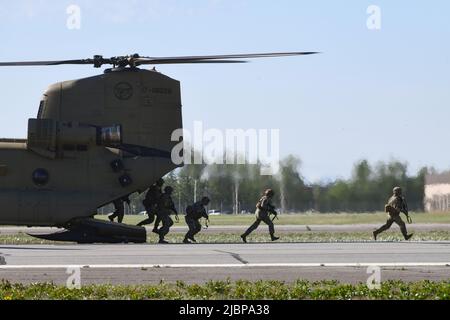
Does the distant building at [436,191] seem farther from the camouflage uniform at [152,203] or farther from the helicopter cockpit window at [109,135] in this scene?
the helicopter cockpit window at [109,135]

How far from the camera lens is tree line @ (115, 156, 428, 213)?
33938mm

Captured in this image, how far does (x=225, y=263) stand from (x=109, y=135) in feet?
24.7

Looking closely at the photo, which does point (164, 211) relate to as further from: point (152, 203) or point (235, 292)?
point (235, 292)

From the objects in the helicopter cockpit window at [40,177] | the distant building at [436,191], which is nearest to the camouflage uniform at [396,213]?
the helicopter cockpit window at [40,177]

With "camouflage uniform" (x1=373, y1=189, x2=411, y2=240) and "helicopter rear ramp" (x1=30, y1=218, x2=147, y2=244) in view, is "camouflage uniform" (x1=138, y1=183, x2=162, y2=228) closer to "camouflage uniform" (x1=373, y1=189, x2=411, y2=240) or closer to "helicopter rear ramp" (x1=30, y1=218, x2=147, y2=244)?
"helicopter rear ramp" (x1=30, y1=218, x2=147, y2=244)

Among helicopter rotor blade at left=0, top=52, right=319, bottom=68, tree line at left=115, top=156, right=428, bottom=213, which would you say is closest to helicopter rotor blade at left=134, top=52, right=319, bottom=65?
helicopter rotor blade at left=0, top=52, right=319, bottom=68

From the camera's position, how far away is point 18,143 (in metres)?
21.2

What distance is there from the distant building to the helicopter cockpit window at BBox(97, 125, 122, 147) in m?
21.2

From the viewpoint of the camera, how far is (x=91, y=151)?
2119cm

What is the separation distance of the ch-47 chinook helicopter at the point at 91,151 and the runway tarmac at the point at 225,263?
11.4ft

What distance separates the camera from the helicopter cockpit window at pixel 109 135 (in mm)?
21062

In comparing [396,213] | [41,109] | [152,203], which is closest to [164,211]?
[152,203]
